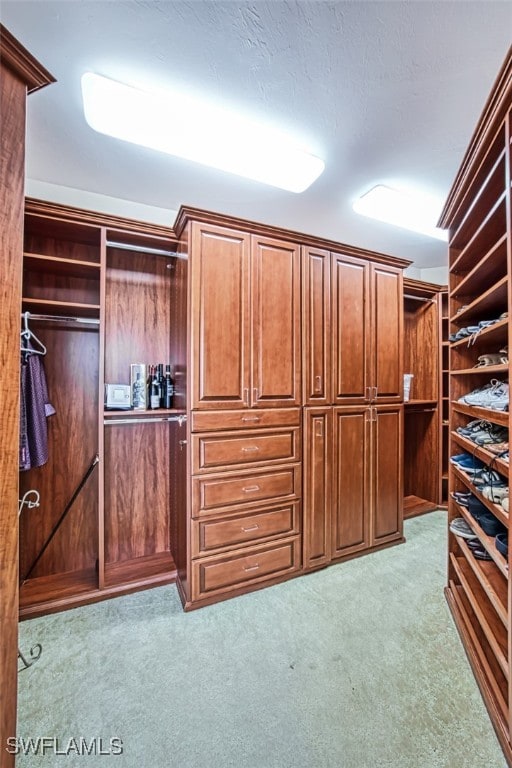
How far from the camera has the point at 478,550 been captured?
5.34 feet

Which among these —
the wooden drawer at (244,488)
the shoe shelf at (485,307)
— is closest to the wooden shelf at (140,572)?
the wooden drawer at (244,488)

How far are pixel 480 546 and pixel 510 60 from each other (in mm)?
2018

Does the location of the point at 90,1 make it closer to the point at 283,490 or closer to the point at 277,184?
the point at 277,184

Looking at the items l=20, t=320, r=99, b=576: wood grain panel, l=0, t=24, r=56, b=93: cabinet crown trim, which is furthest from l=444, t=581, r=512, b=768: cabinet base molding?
l=0, t=24, r=56, b=93: cabinet crown trim

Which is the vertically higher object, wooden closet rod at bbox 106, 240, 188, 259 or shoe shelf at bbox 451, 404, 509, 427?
wooden closet rod at bbox 106, 240, 188, 259

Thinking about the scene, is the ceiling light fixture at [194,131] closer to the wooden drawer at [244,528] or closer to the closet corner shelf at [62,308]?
the closet corner shelf at [62,308]

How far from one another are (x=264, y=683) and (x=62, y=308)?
2.34 metres

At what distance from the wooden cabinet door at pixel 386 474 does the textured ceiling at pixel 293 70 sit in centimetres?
175

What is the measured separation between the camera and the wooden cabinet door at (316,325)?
2273mm

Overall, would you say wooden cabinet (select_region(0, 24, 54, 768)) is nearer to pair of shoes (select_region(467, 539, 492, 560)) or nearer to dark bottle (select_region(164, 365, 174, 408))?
dark bottle (select_region(164, 365, 174, 408))

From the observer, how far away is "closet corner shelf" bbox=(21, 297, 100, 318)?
1.97 metres

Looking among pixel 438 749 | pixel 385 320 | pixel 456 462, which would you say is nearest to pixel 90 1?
pixel 385 320

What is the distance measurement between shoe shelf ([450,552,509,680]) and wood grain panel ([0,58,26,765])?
66.1 inches

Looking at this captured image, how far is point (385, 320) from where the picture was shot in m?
2.62
